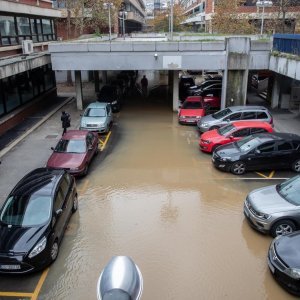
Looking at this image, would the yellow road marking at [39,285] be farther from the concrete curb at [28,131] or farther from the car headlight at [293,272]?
the concrete curb at [28,131]

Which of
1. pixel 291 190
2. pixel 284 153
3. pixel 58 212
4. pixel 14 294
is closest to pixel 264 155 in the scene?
pixel 284 153

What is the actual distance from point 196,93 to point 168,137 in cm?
1010

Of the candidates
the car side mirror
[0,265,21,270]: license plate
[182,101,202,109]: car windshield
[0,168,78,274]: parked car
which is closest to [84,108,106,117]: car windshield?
[182,101,202,109]: car windshield

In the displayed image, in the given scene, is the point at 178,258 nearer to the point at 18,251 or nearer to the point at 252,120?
the point at 18,251

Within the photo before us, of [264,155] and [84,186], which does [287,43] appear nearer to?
[264,155]

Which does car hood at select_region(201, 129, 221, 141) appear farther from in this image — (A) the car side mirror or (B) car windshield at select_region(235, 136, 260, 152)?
(A) the car side mirror

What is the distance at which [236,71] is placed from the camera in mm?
22688

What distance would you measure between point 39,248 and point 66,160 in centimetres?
590

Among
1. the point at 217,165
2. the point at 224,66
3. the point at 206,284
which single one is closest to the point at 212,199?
the point at 217,165

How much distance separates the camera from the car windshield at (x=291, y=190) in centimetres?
1000

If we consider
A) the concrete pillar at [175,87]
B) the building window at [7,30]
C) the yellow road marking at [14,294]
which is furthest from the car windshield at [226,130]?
the building window at [7,30]

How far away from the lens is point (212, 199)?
487 inches

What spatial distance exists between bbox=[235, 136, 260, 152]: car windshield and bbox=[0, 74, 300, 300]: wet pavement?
1122 millimetres

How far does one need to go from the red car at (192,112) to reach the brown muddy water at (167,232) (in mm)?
4492
